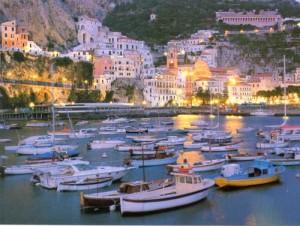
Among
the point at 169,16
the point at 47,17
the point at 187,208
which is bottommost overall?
the point at 187,208

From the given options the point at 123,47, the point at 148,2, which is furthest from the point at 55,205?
the point at 148,2

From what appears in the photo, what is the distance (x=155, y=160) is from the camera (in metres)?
12.3

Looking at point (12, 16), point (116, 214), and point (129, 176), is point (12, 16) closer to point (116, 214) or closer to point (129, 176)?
point (129, 176)

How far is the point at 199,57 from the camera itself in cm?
4647

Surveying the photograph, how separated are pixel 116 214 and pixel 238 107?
2900 centimetres

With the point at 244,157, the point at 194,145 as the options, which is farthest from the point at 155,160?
the point at 194,145

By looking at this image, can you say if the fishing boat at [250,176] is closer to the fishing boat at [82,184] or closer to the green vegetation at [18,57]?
the fishing boat at [82,184]

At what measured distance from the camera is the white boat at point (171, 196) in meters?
7.84

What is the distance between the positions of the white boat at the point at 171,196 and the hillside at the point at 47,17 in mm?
28466

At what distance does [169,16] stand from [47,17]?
49.1ft

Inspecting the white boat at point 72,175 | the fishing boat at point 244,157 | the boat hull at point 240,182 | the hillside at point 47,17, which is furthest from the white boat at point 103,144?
the hillside at point 47,17

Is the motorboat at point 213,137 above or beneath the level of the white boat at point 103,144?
above

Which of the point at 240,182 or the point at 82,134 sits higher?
the point at 82,134

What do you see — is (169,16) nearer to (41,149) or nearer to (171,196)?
(41,149)
